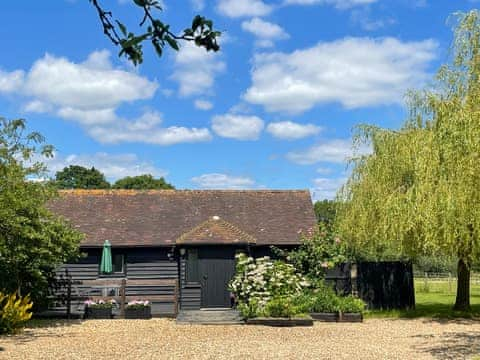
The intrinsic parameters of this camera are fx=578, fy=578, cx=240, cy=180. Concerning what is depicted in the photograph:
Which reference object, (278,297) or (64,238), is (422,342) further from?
(64,238)

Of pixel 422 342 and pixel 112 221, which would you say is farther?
pixel 112 221

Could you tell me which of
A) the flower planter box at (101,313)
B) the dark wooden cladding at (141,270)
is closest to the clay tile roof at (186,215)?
the dark wooden cladding at (141,270)

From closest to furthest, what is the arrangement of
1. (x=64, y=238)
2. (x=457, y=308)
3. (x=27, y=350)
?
(x=27, y=350) → (x=64, y=238) → (x=457, y=308)

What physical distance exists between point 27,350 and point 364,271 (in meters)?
11.6

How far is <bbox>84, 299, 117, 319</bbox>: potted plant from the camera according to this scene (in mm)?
18141

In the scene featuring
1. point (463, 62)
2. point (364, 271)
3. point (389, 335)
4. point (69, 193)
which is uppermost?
point (463, 62)

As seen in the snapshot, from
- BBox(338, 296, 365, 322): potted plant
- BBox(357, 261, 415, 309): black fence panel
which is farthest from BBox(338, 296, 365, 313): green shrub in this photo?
BBox(357, 261, 415, 309): black fence panel

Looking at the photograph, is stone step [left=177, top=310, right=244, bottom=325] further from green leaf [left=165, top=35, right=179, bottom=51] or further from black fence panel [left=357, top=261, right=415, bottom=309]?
green leaf [left=165, top=35, right=179, bottom=51]

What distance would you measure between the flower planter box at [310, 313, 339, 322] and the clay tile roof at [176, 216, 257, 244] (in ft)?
11.3

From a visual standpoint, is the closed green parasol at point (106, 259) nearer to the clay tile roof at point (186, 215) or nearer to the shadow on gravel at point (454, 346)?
the clay tile roof at point (186, 215)

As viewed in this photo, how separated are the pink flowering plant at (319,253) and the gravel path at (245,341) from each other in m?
2.76

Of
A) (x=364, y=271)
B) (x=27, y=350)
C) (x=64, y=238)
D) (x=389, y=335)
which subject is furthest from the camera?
(x=364, y=271)

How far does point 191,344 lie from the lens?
41.6 ft

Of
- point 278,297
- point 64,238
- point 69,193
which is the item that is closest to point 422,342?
point 278,297
